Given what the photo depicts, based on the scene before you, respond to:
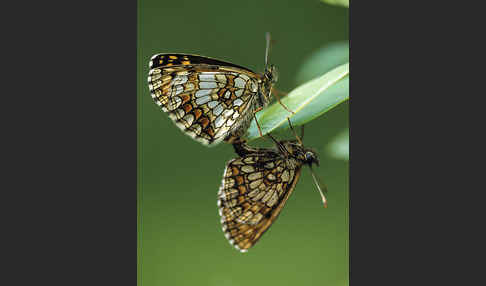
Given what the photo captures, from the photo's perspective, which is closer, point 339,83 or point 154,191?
point 339,83

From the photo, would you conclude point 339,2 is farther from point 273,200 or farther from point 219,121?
point 273,200

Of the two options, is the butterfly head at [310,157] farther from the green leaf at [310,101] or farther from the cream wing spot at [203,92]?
the cream wing spot at [203,92]

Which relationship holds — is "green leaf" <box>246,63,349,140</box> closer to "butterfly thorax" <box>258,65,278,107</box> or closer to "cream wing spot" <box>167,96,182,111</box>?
"butterfly thorax" <box>258,65,278,107</box>

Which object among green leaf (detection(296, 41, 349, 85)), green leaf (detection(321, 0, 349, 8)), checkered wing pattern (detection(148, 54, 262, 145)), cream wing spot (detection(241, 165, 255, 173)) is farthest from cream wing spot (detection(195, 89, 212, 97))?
green leaf (detection(321, 0, 349, 8))

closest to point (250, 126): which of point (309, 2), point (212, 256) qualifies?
point (309, 2)

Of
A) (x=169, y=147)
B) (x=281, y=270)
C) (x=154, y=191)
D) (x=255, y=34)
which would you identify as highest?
(x=255, y=34)

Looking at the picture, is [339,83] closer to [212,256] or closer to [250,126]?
[250,126]
